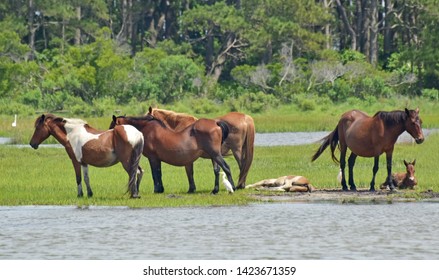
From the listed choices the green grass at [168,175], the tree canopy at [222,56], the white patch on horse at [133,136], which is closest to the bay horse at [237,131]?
the green grass at [168,175]

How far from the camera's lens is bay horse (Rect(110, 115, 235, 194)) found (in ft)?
74.3

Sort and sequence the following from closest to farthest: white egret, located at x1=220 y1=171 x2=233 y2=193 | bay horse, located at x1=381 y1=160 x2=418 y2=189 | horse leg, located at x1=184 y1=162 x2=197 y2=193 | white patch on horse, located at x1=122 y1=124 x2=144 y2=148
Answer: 1. white patch on horse, located at x1=122 y1=124 x2=144 y2=148
2. white egret, located at x1=220 y1=171 x2=233 y2=193
3. horse leg, located at x1=184 y1=162 x2=197 y2=193
4. bay horse, located at x1=381 y1=160 x2=418 y2=189

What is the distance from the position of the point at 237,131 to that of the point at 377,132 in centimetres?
267

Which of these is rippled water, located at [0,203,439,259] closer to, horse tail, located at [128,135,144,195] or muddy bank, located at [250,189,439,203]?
muddy bank, located at [250,189,439,203]

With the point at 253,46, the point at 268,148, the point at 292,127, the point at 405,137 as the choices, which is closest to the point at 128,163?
the point at 268,148

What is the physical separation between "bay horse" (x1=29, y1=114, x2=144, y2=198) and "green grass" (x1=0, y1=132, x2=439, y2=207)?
1.69 feet

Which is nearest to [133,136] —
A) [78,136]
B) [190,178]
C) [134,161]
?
[134,161]

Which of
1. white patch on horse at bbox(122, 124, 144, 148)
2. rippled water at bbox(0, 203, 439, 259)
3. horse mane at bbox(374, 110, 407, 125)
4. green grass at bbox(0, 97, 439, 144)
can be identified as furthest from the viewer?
green grass at bbox(0, 97, 439, 144)

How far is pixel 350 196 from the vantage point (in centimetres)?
2273

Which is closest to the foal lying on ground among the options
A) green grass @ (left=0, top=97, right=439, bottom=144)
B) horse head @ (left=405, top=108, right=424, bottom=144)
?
horse head @ (left=405, top=108, right=424, bottom=144)

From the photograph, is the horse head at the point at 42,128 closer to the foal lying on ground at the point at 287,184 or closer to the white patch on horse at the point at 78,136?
the white patch on horse at the point at 78,136

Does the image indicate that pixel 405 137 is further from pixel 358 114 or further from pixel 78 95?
pixel 78 95

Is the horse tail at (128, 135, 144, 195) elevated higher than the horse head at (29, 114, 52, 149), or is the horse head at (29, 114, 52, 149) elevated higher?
the horse head at (29, 114, 52, 149)

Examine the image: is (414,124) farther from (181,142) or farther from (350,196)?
(181,142)
